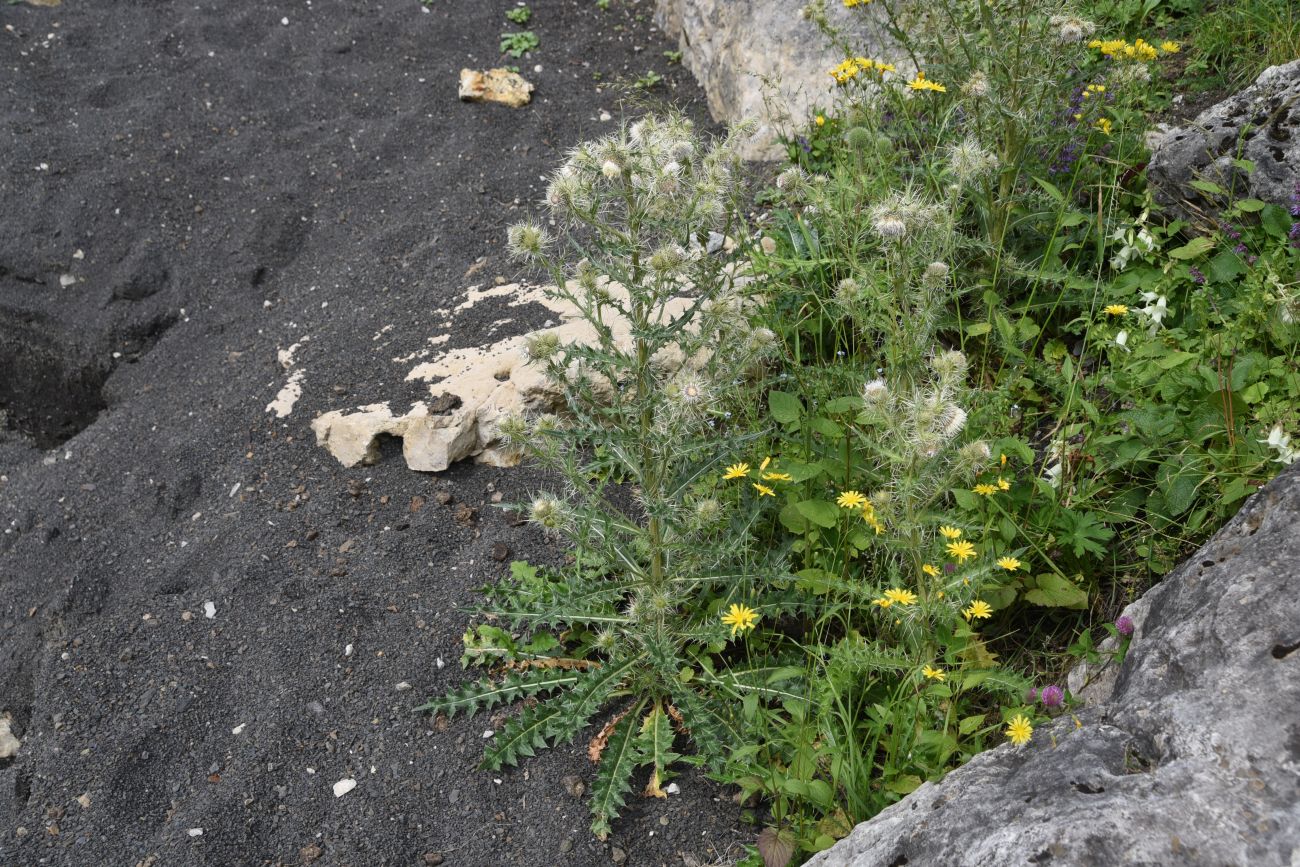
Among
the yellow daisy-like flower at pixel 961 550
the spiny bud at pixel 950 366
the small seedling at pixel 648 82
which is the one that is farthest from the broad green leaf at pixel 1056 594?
the small seedling at pixel 648 82

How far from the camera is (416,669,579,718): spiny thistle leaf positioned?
106 inches

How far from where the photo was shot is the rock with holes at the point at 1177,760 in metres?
1.40

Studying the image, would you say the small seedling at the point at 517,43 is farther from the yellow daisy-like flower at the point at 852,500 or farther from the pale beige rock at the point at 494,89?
Answer: the yellow daisy-like flower at the point at 852,500

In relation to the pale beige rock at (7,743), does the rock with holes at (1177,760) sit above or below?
above

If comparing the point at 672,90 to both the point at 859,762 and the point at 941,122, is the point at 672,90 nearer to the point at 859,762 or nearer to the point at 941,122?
the point at 941,122

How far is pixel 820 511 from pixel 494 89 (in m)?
3.65

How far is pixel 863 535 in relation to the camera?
267cm

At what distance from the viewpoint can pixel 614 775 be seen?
248 centimetres

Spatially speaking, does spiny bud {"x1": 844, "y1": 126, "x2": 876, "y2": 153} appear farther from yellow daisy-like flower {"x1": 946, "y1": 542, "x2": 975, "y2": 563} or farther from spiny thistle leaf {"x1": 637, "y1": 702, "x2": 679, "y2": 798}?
spiny thistle leaf {"x1": 637, "y1": 702, "x2": 679, "y2": 798}

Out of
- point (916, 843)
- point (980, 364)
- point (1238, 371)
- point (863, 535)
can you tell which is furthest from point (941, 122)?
point (916, 843)

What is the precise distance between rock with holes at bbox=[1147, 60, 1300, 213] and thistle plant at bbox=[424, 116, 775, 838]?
161 cm

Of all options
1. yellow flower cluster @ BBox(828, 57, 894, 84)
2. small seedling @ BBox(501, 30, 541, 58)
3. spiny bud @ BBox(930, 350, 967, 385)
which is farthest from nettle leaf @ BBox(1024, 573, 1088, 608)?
small seedling @ BBox(501, 30, 541, 58)

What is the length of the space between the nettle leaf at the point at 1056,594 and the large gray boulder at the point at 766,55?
265 cm

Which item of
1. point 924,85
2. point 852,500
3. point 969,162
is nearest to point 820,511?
point 852,500
